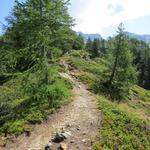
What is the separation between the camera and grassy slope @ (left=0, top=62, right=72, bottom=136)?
96.0ft

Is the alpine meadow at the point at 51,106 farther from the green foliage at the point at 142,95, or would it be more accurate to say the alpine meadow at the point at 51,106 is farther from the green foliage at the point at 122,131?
the green foliage at the point at 142,95

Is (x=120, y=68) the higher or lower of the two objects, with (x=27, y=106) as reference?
higher

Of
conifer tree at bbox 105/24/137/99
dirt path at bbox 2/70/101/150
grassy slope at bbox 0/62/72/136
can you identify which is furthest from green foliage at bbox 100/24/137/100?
dirt path at bbox 2/70/101/150

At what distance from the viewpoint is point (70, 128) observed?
1083 inches

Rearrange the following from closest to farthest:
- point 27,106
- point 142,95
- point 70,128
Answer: point 70,128, point 27,106, point 142,95

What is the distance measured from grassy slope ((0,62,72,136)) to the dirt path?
2.94 feet

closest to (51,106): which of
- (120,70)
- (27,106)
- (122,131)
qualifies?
(27,106)

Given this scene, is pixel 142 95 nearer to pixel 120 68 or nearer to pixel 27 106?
pixel 120 68

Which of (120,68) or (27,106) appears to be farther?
(120,68)

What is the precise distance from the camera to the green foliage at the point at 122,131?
2650 cm

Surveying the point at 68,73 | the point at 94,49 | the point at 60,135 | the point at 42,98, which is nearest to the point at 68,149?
the point at 60,135

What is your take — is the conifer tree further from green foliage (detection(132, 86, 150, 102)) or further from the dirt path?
the dirt path

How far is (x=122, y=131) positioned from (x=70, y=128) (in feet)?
14.7

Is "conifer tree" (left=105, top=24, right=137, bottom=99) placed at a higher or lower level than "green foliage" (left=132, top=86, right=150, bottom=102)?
higher
